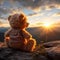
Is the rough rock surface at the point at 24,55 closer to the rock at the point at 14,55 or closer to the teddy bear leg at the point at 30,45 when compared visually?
the rock at the point at 14,55

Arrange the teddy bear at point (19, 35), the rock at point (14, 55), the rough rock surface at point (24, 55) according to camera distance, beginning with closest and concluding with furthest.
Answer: the rough rock surface at point (24, 55), the rock at point (14, 55), the teddy bear at point (19, 35)

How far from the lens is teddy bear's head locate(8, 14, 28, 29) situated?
1000 cm

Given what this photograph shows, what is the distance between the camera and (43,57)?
8797mm

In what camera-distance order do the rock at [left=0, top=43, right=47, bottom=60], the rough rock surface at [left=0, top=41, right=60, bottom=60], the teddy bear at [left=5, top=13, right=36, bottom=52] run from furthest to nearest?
the teddy bear at [left=5, top=13, right=36, bottom=52] < the rock at [left=0, top=43, right=47, bottom=60] < the rough rock surface at [left=0, top=41, right=60, bottom=60]

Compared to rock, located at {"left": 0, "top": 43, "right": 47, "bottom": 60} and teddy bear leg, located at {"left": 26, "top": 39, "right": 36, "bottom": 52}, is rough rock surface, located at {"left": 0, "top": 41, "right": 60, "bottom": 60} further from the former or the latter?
teddy bear leg, located at {"left": 26, "top": 39, "right": 36, "bottom": 52}

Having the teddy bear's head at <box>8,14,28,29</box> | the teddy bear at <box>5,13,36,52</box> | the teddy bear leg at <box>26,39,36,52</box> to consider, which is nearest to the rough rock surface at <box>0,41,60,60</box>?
the teddy bear at <box>5,13,36,52</box>

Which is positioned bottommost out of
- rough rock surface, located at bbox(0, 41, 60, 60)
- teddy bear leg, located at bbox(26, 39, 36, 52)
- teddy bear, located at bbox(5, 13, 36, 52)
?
rough rock surface, located at bbox(0, 41, 60, 60)

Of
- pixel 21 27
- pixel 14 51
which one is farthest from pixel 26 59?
pixel 21 27

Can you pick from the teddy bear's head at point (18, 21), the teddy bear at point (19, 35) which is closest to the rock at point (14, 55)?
the teddy bear at point (19, 35)

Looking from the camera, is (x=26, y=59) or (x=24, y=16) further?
(x=24, y=16)

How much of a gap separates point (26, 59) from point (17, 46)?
1.19 metres

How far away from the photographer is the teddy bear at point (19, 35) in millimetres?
9922

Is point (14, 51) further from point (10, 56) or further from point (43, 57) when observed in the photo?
point (43, 57)

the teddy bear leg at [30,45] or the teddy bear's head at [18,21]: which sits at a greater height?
the teddy bear's head at [18,21]
